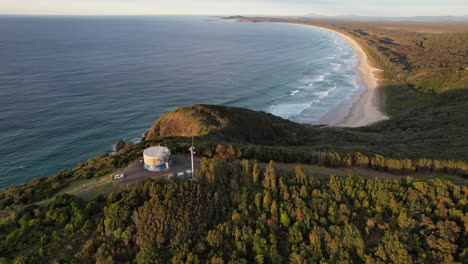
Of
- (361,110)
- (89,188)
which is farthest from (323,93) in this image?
(89,188)

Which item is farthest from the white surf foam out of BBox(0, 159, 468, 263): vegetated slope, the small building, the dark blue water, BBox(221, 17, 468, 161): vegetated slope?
the small building

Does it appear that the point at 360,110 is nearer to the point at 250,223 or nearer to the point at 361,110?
the point at 361,110

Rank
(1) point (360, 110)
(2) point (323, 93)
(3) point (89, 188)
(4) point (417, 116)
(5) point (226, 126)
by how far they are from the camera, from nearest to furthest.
A: 1. (3) point (89, 188)
2. (5) point (226, 126)
3. (4) point (417, 116)
4. (1) point (360, 110)
5. (2) point (323, 93)

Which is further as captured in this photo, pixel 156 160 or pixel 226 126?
pixel 226 126

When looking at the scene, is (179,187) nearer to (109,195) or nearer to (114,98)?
(109,195)

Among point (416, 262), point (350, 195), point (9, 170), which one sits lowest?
point (9, 170)

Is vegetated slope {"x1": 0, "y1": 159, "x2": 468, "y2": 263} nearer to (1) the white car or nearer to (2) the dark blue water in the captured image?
(1) the white car

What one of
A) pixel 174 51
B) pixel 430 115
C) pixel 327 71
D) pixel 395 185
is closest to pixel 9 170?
pixel 395 185
